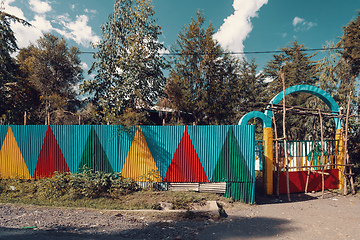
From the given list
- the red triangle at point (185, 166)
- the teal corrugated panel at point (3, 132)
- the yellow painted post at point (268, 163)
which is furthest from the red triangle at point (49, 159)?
the yellow painted post at point (268, 163)

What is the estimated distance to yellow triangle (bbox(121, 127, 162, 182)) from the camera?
7.30 metres

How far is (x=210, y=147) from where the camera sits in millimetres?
7180

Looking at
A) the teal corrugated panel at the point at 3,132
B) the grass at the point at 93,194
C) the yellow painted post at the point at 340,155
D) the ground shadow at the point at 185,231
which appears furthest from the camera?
the yellow painted post at the point at 340,155

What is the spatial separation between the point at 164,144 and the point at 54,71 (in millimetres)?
16117

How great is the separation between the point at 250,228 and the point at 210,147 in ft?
9.12

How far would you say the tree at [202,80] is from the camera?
642 inches

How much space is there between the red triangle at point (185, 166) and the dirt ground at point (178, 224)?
1503 millimetres

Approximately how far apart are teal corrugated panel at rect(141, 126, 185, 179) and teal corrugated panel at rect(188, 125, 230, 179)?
0.54m

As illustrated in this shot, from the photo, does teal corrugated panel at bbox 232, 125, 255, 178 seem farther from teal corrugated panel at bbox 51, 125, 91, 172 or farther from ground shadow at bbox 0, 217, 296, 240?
teal corrugated panel at bbox 51, 125, 91, 172

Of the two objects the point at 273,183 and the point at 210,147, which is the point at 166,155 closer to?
the point at 210,147

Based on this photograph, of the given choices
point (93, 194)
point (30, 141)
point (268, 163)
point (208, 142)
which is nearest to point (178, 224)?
point (208, 142)

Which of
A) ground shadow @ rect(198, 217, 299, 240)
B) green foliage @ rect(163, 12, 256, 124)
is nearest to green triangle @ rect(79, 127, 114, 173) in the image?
ground shadow @ rect(198, 217, 299, 240)

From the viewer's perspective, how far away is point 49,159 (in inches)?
302

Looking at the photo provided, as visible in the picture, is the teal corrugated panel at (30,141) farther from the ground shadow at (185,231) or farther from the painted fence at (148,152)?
the ground shadow at (185,231)
